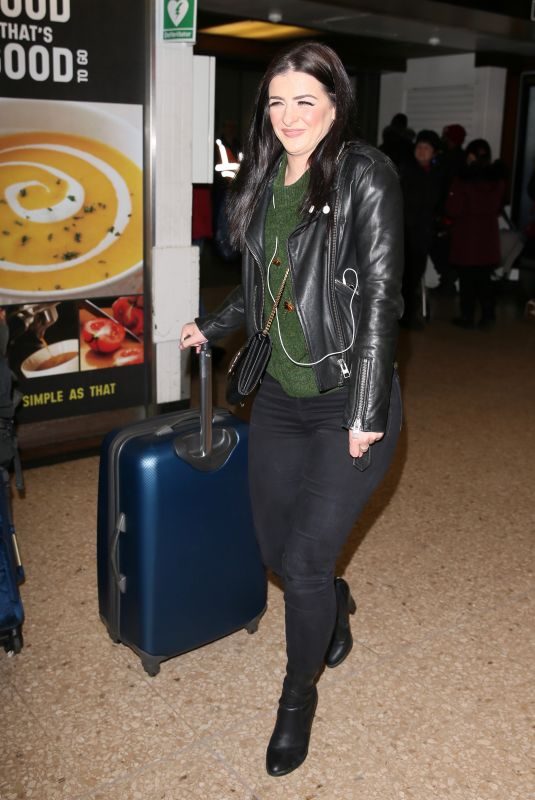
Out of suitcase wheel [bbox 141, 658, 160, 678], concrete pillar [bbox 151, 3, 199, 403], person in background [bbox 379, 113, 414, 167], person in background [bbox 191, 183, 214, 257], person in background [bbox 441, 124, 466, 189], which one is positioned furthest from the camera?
person in background [bbox 441, 124, 466, 189]

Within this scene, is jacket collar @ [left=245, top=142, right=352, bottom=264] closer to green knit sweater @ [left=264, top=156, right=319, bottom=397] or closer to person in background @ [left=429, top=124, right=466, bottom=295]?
green knit sweater @ [left=264, top=156, right=319, bottom=397]

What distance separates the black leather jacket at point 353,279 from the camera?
199 centimetres

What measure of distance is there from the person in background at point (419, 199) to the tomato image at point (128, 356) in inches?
131

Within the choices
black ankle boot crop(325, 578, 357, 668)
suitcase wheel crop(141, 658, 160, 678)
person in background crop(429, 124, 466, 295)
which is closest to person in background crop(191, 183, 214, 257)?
person in background crop(429, 124, 466, 295)

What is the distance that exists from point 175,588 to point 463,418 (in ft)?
10.7

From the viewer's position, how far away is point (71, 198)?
437cm

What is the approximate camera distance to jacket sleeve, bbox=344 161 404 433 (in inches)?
78.0

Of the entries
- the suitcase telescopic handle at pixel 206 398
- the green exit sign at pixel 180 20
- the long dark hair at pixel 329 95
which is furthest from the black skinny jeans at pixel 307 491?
the green exit sign at pixel 180 20

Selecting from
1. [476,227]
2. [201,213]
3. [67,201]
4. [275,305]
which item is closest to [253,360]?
[275,305]

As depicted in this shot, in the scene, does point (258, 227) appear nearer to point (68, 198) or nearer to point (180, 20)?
point (68, 198)

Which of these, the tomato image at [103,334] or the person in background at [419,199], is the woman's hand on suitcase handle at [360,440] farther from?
the person in background at [419,199]

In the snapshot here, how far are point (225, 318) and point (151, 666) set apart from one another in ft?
3.59

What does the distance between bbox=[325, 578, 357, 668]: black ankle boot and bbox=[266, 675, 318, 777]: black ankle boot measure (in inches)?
19.2

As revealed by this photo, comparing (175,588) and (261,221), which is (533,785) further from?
(261,221)
